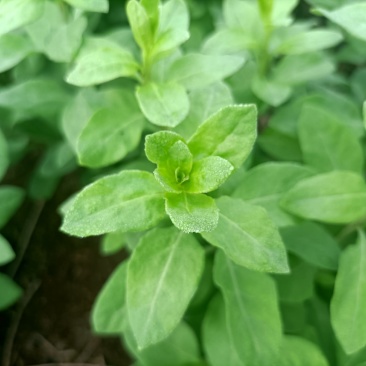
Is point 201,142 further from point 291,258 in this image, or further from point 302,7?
point 302,7

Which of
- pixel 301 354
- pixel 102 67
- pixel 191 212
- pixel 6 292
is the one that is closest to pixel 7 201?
pixel 6 292

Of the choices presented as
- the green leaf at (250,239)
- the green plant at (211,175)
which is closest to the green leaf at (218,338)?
the green plant at (211,175)

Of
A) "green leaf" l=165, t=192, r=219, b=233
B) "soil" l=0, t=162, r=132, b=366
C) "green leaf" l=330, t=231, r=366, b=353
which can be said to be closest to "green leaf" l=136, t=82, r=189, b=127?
"green leaf" l=165, t=192, r=219, b=233

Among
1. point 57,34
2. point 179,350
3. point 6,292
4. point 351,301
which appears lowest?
point 179,350

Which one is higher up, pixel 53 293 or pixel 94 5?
pixel 94 5

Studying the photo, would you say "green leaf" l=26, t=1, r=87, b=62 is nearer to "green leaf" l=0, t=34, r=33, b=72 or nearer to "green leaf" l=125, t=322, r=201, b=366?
"green leaf" l=0, t=34, r=33, b=72

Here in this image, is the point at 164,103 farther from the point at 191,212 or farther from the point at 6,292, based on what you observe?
the point at 6,292
